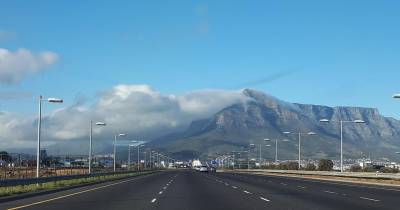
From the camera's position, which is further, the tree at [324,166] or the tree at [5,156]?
the tree at [324,166]

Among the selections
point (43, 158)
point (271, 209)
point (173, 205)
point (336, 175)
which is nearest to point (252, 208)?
point (271, 209)

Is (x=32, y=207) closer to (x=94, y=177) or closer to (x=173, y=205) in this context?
(x=173, y=205)

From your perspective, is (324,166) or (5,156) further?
(324,166)

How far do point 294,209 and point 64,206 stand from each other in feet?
30.3

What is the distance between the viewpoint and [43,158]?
10938 cm

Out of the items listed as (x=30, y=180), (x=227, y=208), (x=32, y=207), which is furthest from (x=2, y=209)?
(x=30, y=180)

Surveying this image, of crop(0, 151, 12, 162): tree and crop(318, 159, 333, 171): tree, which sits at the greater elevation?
crop(0, 151, 12, 162): tree

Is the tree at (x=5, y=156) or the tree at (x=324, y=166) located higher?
the tree at (x=5, y=156)

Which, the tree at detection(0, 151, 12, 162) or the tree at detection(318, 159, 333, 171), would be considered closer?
the tree at detection(0, 151, 12, 162)

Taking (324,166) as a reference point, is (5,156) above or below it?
above

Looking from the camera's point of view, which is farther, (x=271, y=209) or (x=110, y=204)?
(x=110, y=204)

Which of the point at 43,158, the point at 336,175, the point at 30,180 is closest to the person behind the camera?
the point at 30,180

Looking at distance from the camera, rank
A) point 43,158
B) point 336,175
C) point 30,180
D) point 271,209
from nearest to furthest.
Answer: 1. point 271,209
2. point 30,180
3. point 336,175
4. point 43,158

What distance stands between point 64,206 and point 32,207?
4.24 ft
